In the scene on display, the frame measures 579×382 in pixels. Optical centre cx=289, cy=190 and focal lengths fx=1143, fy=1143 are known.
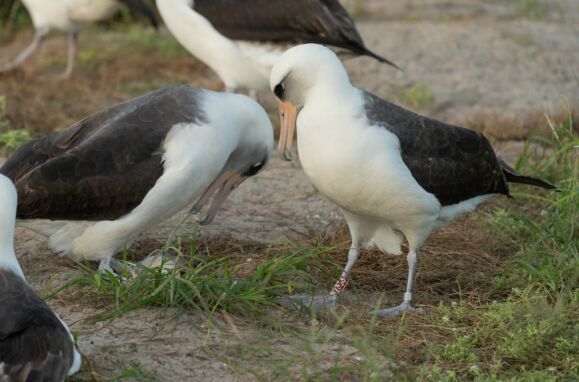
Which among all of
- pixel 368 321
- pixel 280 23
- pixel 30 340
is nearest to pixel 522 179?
pixel 368 321

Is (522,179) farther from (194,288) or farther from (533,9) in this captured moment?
(533,9)

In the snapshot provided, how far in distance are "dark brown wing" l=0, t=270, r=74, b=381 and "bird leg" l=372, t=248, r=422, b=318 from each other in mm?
1661

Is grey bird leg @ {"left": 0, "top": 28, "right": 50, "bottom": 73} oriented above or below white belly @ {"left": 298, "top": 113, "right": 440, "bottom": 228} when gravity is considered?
below

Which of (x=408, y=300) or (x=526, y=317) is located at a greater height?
(x=526, y=317)

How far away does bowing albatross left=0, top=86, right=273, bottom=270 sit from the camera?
586 centimetres

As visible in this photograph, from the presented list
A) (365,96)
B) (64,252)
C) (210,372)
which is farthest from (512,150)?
(210,372)

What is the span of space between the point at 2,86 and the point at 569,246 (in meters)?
6.14

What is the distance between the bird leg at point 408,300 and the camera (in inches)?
220

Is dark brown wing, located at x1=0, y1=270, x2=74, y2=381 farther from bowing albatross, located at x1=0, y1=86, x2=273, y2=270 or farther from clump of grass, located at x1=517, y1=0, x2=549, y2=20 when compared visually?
clump of grass, located at x1=517, y1=0, x2=549, y2=20

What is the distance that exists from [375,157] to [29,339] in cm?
190

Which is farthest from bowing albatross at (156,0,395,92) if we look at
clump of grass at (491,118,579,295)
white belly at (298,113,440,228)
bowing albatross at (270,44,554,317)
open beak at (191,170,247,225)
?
white belly at (298,113,440,228)

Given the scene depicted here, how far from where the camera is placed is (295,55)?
5609 mm

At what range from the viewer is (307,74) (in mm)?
5598

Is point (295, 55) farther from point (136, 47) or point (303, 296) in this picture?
point (136, 47)
